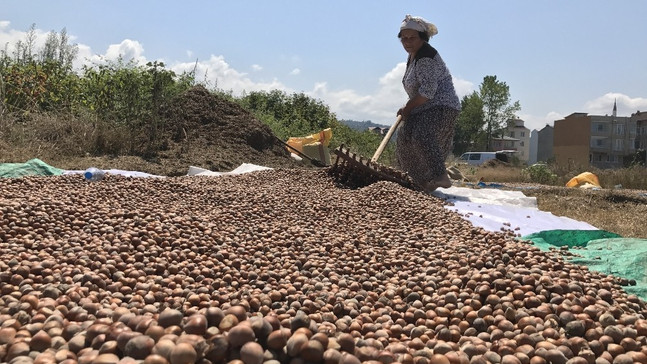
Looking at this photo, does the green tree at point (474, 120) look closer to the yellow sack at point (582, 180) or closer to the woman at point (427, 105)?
the yellow sack at point (582, 180)

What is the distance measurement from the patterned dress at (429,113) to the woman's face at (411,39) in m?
0.07

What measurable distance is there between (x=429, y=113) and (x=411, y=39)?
75cm

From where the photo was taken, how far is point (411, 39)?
4.98m

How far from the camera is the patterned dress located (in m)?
4.84

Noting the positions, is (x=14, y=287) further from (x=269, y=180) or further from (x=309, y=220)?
(x=269, y=180)

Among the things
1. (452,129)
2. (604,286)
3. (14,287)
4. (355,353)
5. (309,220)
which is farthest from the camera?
(452,129)

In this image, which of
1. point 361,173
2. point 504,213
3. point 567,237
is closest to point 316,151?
point 361,173

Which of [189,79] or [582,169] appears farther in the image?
[582,169]

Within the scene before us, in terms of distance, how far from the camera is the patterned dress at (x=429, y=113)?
4.84 metres

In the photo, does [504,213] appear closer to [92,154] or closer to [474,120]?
[92,154]

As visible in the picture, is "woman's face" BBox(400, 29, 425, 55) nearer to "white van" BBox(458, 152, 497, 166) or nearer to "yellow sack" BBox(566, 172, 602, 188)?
"yellow sack" BBox(566, 172, 602, 188)

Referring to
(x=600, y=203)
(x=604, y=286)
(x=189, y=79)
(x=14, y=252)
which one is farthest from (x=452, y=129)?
(x=189, y=79)

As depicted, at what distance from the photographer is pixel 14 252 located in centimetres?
212

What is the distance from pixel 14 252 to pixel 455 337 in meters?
1.80
